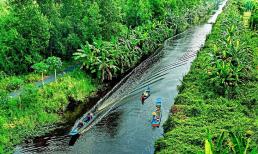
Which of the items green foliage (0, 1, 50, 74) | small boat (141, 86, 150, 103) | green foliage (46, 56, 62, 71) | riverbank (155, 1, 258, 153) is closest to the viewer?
riverbank (155, 1, 258, 153)

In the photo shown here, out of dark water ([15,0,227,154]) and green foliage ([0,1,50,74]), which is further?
green foliage ([0,1,50,74])

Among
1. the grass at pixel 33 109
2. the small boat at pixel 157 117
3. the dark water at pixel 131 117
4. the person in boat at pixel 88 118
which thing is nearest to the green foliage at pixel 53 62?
the grass at pixel 33 109

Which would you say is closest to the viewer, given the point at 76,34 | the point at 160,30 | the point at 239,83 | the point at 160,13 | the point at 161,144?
the point at 161,144

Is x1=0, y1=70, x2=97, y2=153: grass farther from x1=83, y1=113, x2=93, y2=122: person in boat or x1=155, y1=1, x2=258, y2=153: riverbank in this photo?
x1=155, y1=1, x2=258, y2=153: riverbank

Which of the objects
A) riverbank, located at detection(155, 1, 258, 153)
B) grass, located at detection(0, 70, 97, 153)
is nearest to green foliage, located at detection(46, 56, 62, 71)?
grass, located at detection(0, 70, 97, 153)

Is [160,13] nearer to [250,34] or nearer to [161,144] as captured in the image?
[250,34]

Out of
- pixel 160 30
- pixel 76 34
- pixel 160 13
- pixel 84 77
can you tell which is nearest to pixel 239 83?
pixel 84 77

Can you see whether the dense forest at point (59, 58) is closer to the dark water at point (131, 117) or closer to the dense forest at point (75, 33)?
the dense forest at point (75, 33)
